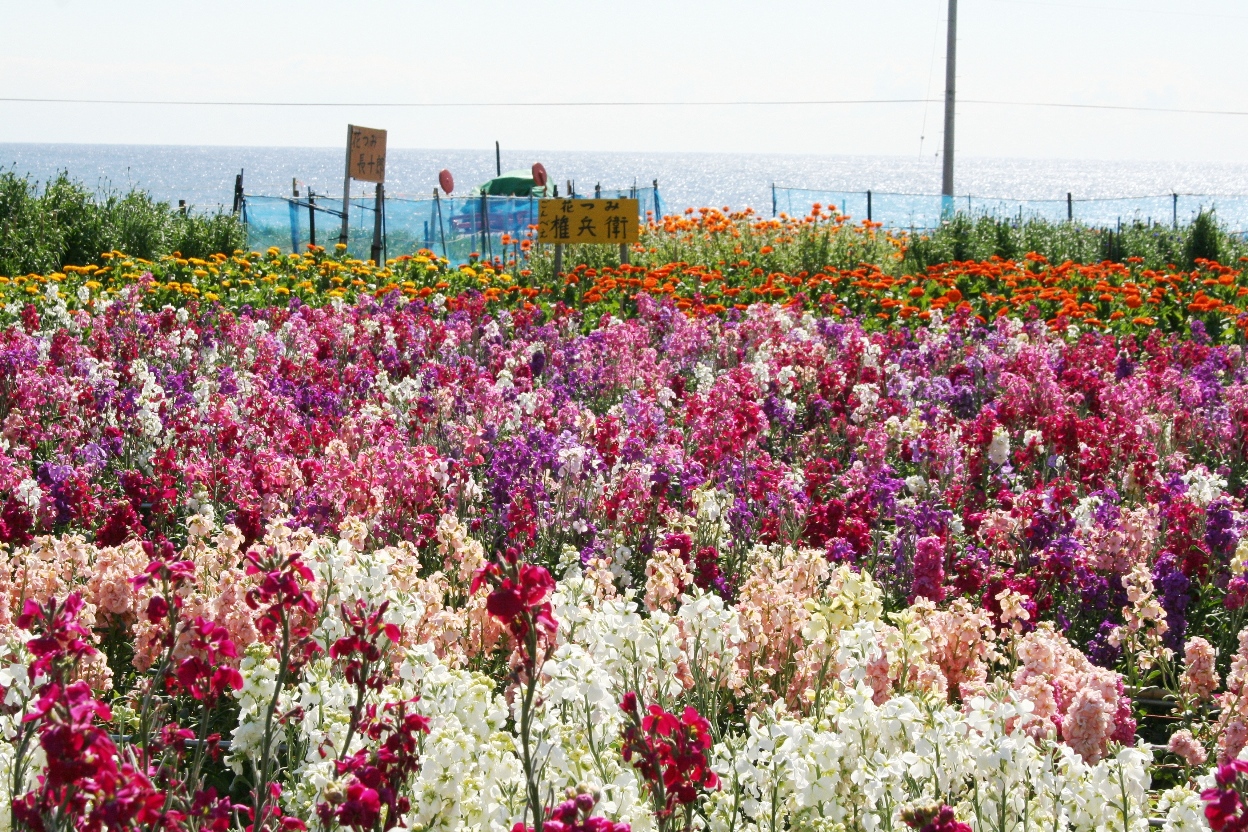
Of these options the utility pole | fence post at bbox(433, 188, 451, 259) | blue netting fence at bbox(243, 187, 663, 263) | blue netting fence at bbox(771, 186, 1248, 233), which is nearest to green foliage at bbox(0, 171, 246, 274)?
blue netting fence at bbox(243, 187, 663, 263)

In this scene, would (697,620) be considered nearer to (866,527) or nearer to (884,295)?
(866,527)

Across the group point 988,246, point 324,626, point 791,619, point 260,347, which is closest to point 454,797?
point 324,626

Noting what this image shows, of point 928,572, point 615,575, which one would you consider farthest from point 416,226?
point 928,572

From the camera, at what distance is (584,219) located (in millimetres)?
13141

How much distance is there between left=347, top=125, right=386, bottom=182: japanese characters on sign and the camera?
1705 centimetres

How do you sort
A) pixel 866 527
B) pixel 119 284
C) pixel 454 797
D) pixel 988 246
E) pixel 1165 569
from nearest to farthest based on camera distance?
1. pixel 454 797
2. pixel 1165 569
3. pixel 866 527
4. pixel 119 284
5. pixel 988 246

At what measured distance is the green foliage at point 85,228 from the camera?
16.3m

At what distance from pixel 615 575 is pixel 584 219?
27.9ft

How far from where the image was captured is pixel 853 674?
3.09 m

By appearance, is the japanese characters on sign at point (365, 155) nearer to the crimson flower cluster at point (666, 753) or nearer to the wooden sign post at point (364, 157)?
the wooden sign post at point (364, 157)

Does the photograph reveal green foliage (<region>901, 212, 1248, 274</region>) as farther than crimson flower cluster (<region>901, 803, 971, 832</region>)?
Yes

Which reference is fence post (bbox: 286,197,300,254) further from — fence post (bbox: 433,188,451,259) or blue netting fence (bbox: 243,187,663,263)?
fence post (bbox: 433,188,451,259)

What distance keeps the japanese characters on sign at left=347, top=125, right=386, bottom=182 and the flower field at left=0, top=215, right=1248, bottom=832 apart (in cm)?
643

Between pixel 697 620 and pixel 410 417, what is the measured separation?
Result: 4036 millimetres
